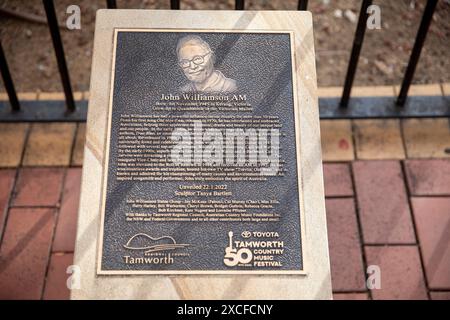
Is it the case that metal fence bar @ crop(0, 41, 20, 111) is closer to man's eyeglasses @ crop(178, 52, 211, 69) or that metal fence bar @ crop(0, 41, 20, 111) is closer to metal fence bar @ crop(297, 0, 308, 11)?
man's eyeglasses @ crop(178, 52, 211, 69)

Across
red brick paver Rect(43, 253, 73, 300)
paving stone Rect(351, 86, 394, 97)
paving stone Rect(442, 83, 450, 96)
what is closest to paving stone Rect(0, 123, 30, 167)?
red brick paver Rect(43, 253, 73, 300)

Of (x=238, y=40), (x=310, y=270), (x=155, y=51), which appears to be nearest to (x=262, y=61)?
(x=238, y=40)

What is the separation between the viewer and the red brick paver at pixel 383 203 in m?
2.96

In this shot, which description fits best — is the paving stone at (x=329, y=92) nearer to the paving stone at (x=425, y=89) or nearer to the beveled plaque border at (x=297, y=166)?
the paving stone at (x=425, y=89)

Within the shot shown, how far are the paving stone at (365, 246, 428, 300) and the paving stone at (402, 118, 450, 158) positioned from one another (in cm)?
55

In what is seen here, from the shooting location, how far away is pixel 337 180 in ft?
10.2

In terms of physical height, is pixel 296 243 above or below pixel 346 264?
below

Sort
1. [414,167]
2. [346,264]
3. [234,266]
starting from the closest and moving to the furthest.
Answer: [234,266], [346,264], [414,167]

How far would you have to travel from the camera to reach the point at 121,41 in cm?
235

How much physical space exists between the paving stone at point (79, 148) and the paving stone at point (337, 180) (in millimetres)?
1262

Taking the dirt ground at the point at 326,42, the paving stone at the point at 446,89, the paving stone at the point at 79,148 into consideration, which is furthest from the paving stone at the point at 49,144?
the paving stone at the point at 446,89
